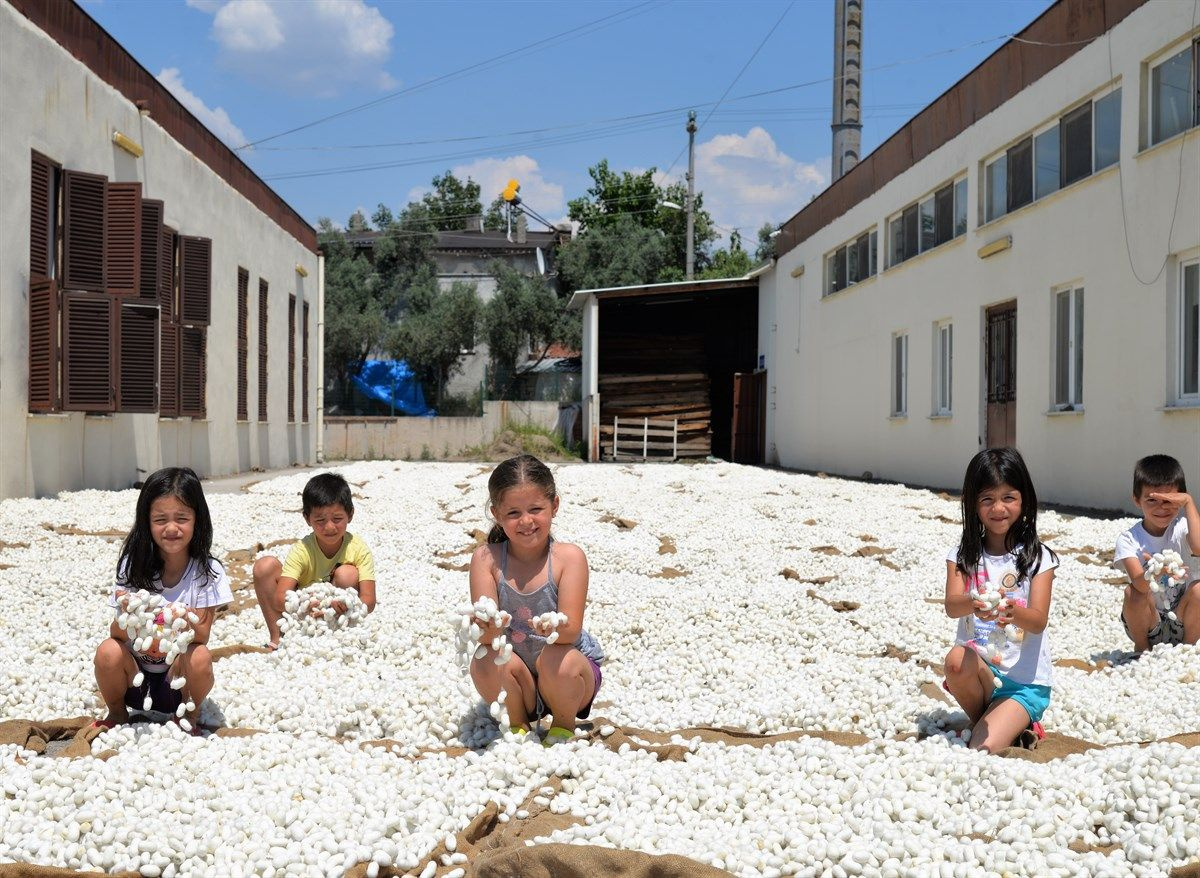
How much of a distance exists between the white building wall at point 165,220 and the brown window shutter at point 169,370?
0.25 m

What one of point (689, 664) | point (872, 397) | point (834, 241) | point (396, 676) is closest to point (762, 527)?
point (689, 664)

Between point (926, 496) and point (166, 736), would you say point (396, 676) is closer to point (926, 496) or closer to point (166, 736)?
point (166, 736)

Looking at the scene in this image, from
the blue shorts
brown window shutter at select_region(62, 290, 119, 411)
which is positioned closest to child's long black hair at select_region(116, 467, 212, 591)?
the blue shorts

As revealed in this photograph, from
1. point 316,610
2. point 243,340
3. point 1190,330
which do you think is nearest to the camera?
Result: point 316,610

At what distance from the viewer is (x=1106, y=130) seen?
11258mm

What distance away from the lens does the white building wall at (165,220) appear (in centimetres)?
1028

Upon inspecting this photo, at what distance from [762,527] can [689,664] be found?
4993 mm

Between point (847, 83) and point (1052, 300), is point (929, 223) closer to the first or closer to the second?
point (1052, 300)

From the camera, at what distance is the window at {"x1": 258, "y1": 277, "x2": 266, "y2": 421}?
19984mm

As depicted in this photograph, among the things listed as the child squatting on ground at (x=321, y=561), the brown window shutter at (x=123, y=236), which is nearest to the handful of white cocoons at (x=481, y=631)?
the child squatting on ground at (x=321, y=561)

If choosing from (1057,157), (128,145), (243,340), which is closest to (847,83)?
(1057,157)

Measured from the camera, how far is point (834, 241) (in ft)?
66.9

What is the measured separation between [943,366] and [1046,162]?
12.5ft

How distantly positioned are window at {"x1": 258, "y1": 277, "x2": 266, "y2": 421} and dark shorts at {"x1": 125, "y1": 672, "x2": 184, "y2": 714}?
16.7m
